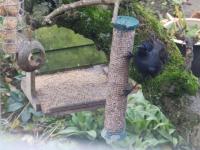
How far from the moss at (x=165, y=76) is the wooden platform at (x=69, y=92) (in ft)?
1.13

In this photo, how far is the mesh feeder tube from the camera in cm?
251

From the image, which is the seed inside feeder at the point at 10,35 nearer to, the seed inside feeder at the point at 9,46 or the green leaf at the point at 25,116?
the seed inside feeder at the point at 9,46

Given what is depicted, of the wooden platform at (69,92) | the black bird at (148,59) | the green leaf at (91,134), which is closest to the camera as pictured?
the black bird at (148,59)

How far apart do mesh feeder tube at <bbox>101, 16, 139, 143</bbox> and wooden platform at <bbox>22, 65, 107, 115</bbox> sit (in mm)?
178

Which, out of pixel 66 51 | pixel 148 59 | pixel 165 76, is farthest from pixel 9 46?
pixel 148 59

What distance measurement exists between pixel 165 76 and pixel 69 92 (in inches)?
26.2

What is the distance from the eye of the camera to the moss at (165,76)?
3.06m

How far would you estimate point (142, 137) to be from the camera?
3.12 metres

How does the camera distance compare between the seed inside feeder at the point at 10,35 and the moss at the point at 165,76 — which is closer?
the moss at the point at 165,76

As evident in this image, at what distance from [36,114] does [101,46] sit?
71cm

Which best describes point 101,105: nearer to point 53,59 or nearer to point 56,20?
point 56,20

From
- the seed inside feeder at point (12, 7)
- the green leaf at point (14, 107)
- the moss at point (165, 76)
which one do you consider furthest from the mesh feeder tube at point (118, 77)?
the seed inside feeder at point (12, 7)

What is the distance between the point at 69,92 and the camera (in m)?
3.00

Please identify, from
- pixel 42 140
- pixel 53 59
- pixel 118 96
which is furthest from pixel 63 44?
pixel 118 96
